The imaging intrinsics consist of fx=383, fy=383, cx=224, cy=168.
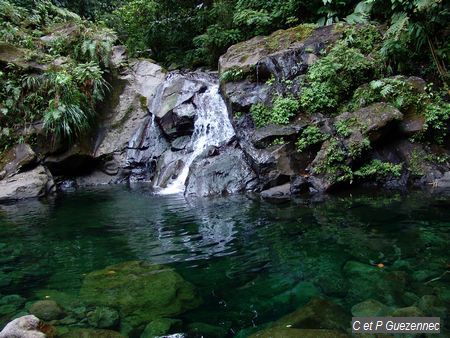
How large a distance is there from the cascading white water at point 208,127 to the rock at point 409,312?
306 inches

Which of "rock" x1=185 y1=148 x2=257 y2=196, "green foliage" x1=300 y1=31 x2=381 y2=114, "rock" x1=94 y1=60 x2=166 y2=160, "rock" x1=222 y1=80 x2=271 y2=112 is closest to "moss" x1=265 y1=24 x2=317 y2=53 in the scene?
"rock" x1=222 y1=80 x2=271 y2=112

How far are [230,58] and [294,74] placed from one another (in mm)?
2429

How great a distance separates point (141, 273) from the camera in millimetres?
4754

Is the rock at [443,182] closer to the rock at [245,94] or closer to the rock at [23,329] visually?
the rock at [245,94]

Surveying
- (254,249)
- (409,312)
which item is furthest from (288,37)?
(409,312)

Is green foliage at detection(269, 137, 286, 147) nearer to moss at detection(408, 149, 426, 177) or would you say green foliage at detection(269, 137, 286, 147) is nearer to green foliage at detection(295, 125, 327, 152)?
green foliage at detection(295, 125, 327, 152)

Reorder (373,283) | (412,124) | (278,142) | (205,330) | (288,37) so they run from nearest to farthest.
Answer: (205,330) < (373,283) < (412,124) < (278,142) < (288,37)

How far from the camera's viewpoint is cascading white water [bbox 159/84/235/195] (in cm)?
1122

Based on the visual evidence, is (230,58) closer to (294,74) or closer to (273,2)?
→ (294,74)

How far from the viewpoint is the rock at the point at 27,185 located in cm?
1013

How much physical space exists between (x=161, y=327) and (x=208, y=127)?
8741 mm

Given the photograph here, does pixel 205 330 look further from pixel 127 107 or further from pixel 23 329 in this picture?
pixel 127 107

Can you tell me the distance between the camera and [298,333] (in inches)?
121

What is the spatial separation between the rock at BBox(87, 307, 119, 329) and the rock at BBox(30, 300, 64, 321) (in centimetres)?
32
